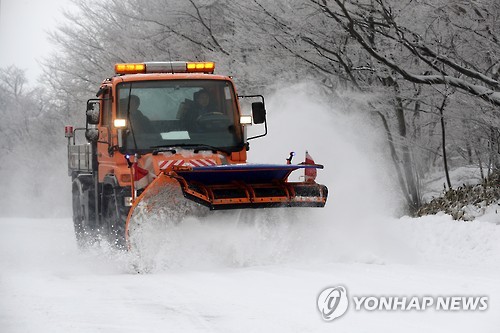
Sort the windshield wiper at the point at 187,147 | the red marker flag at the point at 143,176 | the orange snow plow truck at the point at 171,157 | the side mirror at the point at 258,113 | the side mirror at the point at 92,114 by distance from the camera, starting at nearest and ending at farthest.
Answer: the orange snow plow truck at the point at 171,157, the red marker flag at the point at 143,176, the windshield wiper at the point at 187,147, the side mirror at the point at 92,114, the side mirror at the point at 258,113

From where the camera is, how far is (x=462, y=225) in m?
11.9

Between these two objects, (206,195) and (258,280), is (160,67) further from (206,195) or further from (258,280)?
(258,280)

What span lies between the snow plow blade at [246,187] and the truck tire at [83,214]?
2790 millimetres

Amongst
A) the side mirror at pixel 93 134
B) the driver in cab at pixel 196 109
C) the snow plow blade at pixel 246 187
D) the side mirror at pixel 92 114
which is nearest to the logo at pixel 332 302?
the snow plow blade at pixel 246 187

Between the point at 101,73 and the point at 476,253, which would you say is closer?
the point at 476,253

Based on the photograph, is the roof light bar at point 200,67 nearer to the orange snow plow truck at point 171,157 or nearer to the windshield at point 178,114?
the orange snow plow truck at point 171,157

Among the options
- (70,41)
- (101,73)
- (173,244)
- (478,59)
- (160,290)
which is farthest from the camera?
(70,41)

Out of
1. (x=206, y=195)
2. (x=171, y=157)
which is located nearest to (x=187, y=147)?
(x=171, y=157)

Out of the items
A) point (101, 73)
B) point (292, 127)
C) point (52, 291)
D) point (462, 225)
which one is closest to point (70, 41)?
point (101, 73)

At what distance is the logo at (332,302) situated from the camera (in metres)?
6.49

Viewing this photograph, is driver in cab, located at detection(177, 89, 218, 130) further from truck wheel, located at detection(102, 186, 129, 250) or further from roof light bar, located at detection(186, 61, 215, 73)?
truck wheel, located at detection(102, 186, 129, 250)

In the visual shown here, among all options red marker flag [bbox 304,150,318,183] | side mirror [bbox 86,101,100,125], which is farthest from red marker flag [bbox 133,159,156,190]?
red marker flag [bbox 304,150,318,183]

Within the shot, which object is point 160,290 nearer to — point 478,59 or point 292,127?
point 292,127

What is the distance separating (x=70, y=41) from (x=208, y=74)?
22.7m
